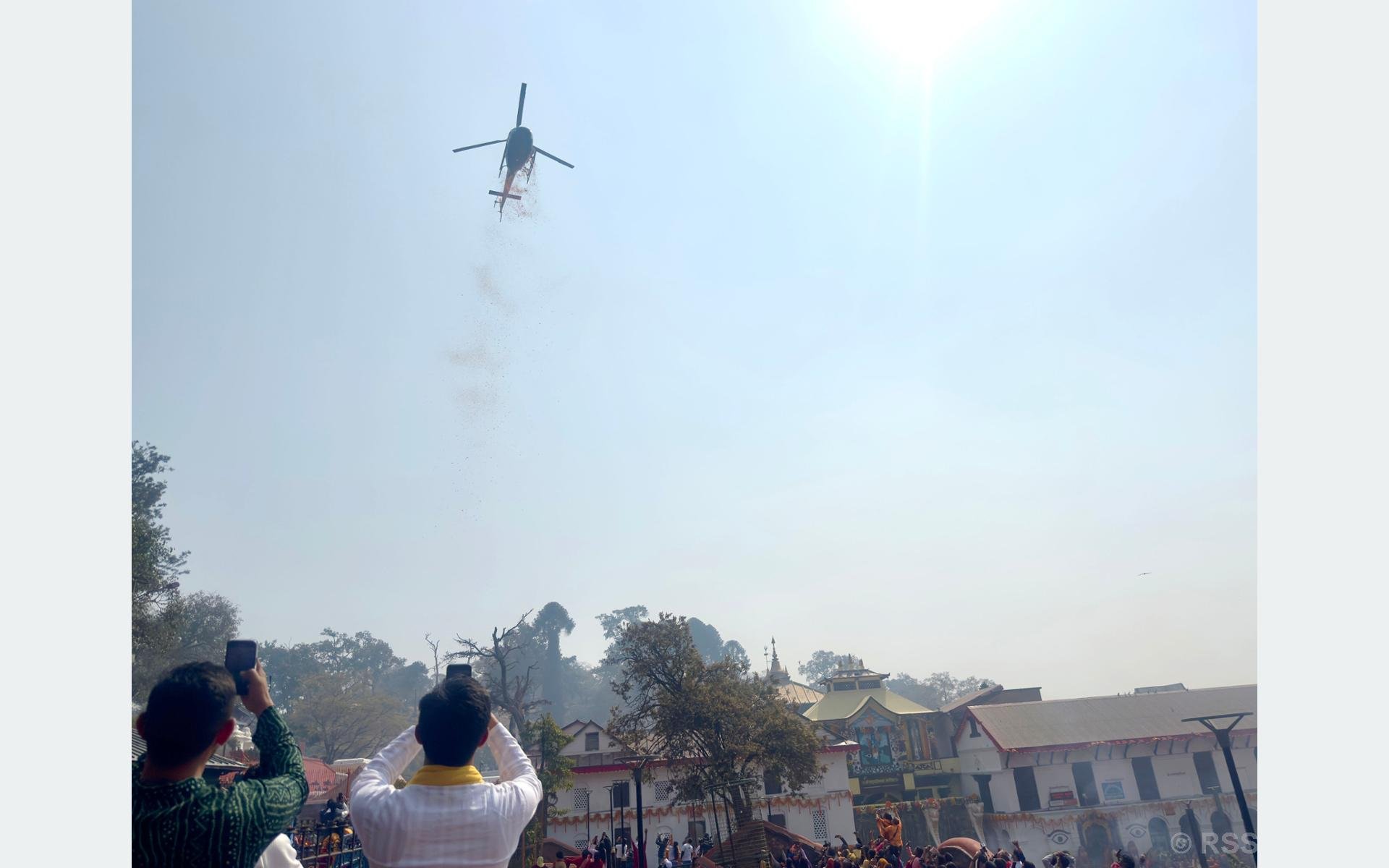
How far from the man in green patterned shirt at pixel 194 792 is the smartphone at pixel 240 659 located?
10cm

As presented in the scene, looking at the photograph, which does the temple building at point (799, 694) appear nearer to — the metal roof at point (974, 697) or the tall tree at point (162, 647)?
the metal roof at point (974, 697)

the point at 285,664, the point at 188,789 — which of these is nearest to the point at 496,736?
the point at 188,789

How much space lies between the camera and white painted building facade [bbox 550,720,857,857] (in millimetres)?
33406

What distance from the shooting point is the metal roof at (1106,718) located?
36750 millimetres

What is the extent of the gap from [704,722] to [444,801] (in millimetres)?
28751

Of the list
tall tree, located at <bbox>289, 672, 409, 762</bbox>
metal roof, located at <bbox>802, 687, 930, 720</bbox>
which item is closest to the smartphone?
metal roof, located at <bbox>802, 687, 930, 720</bbox>

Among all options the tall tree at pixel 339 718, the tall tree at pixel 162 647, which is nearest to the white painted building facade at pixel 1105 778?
the tall tree at pixel 162 647

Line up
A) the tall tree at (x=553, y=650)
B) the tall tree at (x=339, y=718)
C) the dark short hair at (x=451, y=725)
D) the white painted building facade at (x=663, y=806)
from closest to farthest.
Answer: the dark short hair at (x=451, y=725) → the white painted building facade at (x=663, y=806) → the tall tree at (x=339, y=718) → the tall tree at (x=553, y=650)

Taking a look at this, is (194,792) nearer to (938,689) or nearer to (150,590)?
(150,590)

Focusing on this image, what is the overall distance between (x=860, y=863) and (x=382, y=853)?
1807 centimetres

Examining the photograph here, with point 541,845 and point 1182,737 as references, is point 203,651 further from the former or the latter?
point 1182,737

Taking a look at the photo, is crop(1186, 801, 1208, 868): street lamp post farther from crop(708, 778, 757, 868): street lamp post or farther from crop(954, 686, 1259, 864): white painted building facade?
crop(708, 778, 757, 868): street lamp post

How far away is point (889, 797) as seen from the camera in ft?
136

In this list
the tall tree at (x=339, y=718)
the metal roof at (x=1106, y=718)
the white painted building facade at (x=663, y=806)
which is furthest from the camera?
the tall tree at (x=339, y=718)
